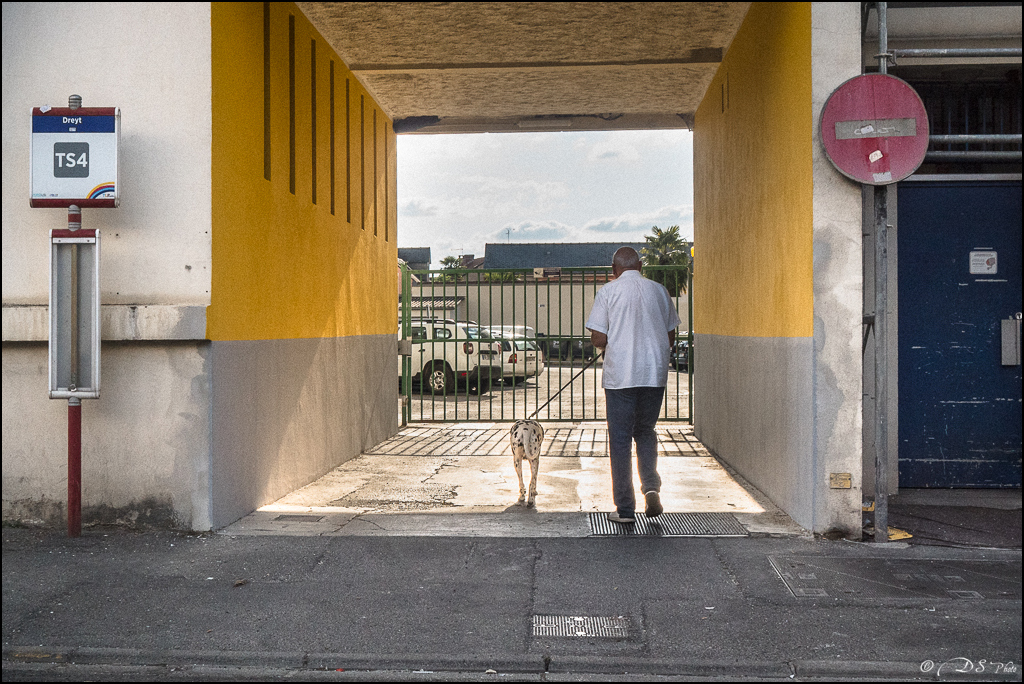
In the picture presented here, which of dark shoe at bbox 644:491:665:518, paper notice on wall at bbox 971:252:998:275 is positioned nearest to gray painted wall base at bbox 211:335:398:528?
dark shoe at bbox 644:491:665:518

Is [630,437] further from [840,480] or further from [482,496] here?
[482,496]

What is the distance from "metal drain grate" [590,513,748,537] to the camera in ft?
18.4

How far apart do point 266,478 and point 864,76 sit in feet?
16.7

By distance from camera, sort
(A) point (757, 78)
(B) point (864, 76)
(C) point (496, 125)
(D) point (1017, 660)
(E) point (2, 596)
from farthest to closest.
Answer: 1. (C) point (496, 125)
2. (A) point (757, 78)
3. (B) point (864, 76)
4. (E) point (2, 596)
5. (D) point (1017, 660)

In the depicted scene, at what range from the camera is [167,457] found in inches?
222

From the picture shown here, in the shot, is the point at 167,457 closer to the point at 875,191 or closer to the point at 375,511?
the point at 375,511

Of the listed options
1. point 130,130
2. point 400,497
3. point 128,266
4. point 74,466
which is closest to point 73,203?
point 128,266

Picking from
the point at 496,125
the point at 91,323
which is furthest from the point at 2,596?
the point at 496,125

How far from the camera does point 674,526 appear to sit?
5844 millimetres

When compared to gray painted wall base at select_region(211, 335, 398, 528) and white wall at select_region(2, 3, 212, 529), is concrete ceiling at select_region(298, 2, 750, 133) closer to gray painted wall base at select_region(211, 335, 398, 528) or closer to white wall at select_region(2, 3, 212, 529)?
white wall at select_region(2, 3, 212, 529)

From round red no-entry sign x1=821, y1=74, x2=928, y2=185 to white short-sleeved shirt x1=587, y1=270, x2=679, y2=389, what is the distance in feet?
5.02

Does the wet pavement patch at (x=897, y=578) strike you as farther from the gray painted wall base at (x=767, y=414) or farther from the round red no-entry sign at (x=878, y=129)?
the round red no-entry sign at (x=878, y=129)

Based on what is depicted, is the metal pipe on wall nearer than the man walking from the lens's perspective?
Yes

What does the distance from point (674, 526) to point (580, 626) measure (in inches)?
79.4
